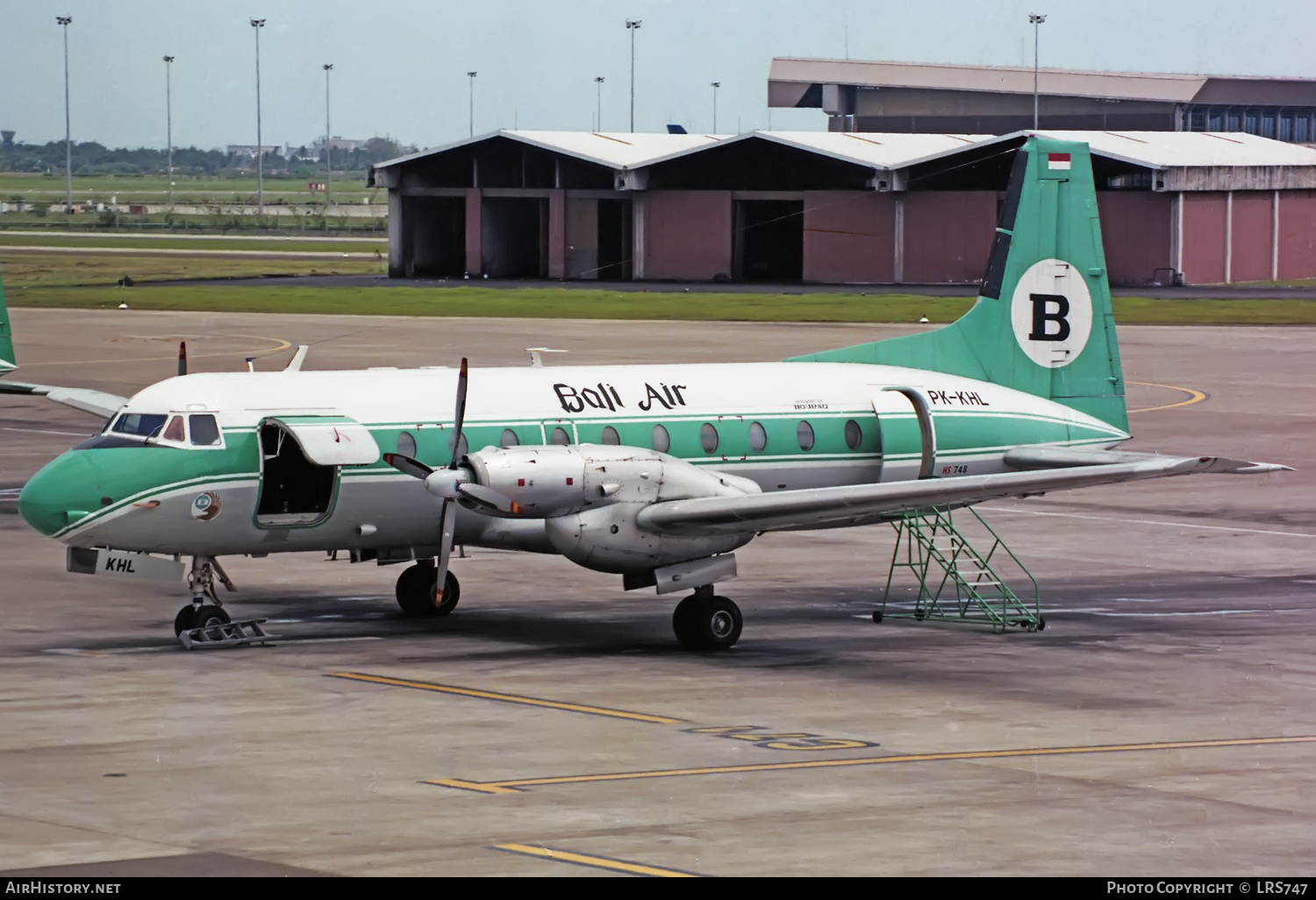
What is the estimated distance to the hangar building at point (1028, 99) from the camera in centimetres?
16138

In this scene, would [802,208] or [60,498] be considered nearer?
[60,498]

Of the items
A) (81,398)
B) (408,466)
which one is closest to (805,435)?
(408,466)

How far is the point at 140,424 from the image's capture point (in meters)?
24.0

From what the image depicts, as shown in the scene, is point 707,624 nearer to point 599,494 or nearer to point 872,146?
point 599,494

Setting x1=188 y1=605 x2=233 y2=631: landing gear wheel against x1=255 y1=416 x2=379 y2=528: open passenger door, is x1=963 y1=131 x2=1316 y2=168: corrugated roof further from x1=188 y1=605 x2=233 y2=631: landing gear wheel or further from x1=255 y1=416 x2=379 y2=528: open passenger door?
A: x1=188 y1=605 x2=233 y2=631: landing gear wheel

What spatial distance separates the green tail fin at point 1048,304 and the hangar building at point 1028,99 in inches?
5121

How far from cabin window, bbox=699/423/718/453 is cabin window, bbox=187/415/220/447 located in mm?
6448

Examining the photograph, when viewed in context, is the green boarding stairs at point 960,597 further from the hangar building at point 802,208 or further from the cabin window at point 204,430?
the hangar building at point 802,208

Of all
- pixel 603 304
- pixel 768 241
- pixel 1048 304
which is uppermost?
pixel 768 241

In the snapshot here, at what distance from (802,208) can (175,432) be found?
3163 inches

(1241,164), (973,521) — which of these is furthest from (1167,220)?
(973,521)

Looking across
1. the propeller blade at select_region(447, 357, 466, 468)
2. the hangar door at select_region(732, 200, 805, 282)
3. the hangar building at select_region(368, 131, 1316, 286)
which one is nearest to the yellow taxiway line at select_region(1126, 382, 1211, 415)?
the propeller blade at select_region(447, 357, 466, 468)

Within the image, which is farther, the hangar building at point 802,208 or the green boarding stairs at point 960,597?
the hangar building at point 802,208

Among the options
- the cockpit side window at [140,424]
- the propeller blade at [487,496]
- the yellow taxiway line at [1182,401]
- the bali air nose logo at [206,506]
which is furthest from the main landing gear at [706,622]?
the yellow taxiway line at [1182,401]
